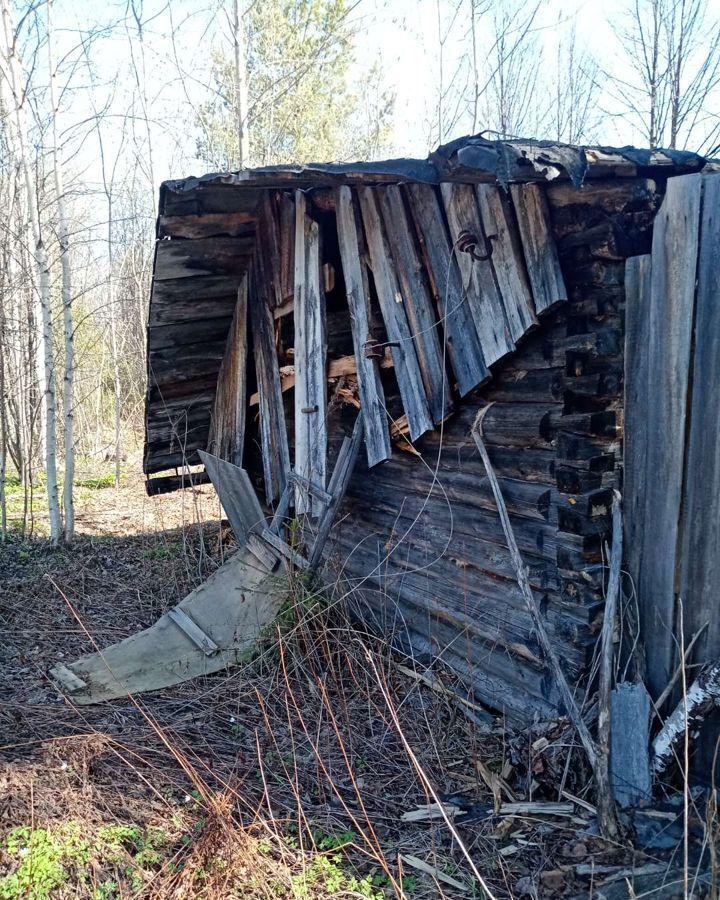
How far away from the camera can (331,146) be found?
677 inches

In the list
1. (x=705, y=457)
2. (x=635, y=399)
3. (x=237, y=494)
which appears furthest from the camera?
(x=237, y=494)

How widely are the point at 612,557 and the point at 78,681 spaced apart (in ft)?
11.7

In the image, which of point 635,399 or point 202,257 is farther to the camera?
point 202,257

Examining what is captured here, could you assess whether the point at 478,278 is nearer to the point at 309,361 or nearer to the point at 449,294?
the point at 449,294

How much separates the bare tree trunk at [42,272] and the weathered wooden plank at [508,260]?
5.92 metres

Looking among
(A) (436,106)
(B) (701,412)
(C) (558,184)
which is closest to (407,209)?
(C) (558,184)

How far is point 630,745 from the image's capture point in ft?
9.90

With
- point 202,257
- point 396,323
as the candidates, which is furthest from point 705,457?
point 202,257

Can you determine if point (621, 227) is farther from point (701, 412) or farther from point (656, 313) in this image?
point (701, 412)

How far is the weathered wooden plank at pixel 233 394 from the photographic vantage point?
649 centimetres

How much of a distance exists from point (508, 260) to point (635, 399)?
929 mm

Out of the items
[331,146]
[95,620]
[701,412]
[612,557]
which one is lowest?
[95,620]

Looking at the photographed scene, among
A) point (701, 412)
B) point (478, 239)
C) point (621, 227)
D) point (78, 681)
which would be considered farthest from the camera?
point (78, 681)

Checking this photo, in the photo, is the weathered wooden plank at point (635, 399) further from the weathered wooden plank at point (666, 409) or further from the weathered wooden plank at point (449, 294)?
the weathered wooden plank at point (449, 294)
